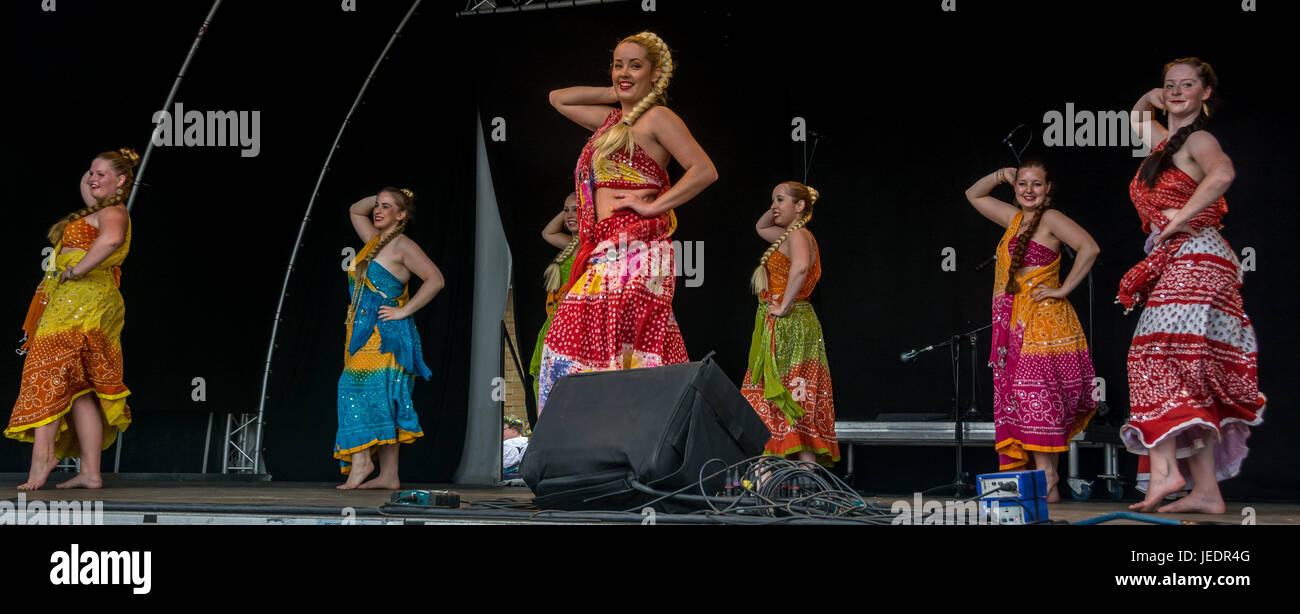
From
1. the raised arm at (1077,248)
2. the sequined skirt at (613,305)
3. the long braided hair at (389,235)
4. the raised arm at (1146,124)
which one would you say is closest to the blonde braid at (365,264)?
the long braided hair at (389,235)

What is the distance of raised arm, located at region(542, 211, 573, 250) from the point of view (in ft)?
23.4

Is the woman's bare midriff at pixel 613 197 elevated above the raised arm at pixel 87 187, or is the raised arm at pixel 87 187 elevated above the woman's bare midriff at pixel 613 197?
the raised arm at pixel 87 187

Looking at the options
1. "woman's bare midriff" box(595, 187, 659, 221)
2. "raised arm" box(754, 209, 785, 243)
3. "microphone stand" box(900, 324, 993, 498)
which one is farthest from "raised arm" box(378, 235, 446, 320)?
"woman's bare midriff" box(595, 187, 659, 221)

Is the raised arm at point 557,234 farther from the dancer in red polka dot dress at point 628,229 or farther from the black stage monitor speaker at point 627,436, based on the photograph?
the black stage monitor speaker at point 627,436

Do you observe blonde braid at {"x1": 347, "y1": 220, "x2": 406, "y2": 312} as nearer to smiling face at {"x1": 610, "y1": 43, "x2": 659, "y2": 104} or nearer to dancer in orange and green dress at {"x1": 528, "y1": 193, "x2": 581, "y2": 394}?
dancer in orange and green dress at {"x1": 528, "y1": 193, "x2": 581, "y2": 394}

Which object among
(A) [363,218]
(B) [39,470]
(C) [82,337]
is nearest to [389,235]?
(A) [363,218]

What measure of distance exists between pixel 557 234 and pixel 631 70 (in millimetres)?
3471

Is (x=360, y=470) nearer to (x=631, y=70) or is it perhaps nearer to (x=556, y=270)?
(x=556, y=270)

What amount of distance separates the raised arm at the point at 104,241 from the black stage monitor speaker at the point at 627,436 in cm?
298

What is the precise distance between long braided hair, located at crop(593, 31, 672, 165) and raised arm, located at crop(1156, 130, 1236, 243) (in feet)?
6.46

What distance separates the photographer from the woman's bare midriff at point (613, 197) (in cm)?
371

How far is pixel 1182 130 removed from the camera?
4.19m
